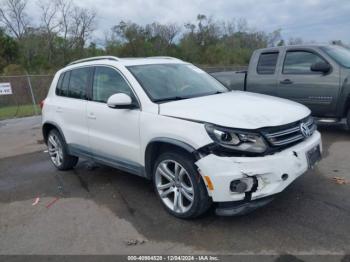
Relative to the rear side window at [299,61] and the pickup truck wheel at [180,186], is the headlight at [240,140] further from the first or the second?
the rear side window at [299,61]

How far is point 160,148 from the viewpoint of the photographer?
4.09 m

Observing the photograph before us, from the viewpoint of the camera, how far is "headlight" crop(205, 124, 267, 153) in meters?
3.40

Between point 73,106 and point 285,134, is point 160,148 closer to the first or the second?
point 285,134

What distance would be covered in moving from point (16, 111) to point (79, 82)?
11.1m

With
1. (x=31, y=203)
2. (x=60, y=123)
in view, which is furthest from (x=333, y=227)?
(x=60, y=123)

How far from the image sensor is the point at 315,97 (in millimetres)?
7102

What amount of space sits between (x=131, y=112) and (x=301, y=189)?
91.7 inches

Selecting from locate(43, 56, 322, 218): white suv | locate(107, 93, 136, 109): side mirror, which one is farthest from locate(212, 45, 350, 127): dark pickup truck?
locate(107, 93, 136, 109): side mirror

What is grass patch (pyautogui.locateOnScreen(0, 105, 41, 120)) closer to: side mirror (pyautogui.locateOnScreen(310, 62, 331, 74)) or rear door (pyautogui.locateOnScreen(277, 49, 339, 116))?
rear door (pyautogui.locateOnScreen(277, 49, 339, 116))

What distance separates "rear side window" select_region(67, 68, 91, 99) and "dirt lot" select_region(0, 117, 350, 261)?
1.34 meters

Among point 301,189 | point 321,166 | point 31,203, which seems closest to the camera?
point 301,189

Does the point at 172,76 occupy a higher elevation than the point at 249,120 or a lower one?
higher

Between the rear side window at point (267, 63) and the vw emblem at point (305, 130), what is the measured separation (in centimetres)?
398

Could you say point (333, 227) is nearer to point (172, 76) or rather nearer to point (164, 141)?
point (164, 141)
